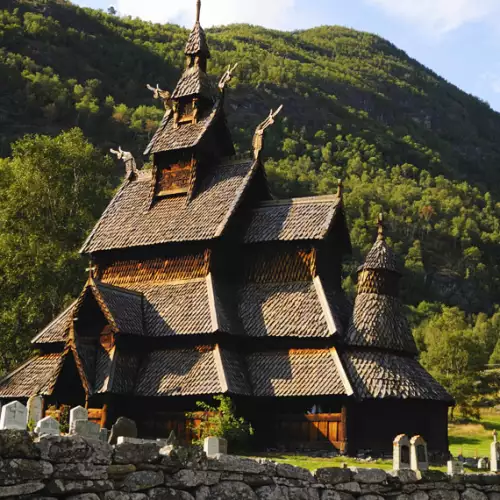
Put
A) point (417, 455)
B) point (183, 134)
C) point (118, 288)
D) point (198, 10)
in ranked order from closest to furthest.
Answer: point (417, 455)
point (118, 288)
point (183, 134)
point (198, 10)

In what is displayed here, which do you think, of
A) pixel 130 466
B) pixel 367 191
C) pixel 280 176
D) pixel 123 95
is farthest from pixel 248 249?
pixel 123 95

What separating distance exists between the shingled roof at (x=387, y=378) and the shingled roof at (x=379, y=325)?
42 cm

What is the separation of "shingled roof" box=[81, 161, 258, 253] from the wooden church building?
0.22 ft

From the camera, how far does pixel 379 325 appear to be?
105 ft

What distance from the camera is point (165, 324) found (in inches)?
1288

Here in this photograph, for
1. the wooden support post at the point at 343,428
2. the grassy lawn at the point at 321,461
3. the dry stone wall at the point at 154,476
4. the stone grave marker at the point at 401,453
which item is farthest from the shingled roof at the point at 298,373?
the dry stone wall at the point at 154,476

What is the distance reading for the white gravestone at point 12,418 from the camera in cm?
1053

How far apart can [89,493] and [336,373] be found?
19.7m

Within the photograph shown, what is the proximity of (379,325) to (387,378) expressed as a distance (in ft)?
7.23

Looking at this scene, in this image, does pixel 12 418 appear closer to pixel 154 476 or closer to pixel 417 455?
pixel 154 476

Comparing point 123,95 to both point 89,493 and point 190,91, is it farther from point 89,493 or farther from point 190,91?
point 89,493

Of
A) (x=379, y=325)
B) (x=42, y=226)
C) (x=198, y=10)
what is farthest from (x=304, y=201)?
(x=42, y=226)

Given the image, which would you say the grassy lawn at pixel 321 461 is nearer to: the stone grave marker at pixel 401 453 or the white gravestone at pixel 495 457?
the white gravestone at pixel 495 457

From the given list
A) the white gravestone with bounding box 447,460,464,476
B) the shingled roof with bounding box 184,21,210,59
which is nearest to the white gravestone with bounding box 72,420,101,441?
the white gravestone with bounding box 447,460,464,476
